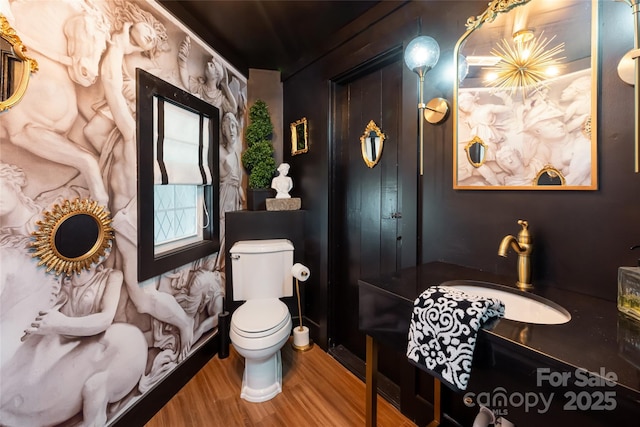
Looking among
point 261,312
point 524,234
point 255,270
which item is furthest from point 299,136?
point 524,234

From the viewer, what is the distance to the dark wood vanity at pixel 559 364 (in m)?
0.54

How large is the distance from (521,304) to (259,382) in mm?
1525

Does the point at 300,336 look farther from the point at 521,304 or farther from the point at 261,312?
the point at 521,304

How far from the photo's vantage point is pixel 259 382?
67.6 inches

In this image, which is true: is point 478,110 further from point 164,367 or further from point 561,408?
point 164,367

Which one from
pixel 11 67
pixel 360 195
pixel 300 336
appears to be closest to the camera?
pixel 11 67

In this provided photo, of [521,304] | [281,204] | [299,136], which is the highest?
[299,136]

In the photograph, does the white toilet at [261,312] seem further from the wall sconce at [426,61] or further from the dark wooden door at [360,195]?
the wall sconce at [426,61]

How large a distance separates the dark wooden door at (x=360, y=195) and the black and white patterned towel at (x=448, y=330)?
2.96ft

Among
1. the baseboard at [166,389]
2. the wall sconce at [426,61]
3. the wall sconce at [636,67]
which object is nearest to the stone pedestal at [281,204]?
the baseboard at [166,389]

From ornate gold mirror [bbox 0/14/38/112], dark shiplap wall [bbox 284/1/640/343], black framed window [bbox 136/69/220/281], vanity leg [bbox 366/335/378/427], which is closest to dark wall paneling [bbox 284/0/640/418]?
dark shiplap wall [bbox 284/1/640/343]

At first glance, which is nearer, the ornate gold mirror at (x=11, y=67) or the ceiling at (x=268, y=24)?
the ornate gold mirror at (x=11, y=67)

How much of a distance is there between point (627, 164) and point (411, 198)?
32.4 inches

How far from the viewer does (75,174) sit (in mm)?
1213
